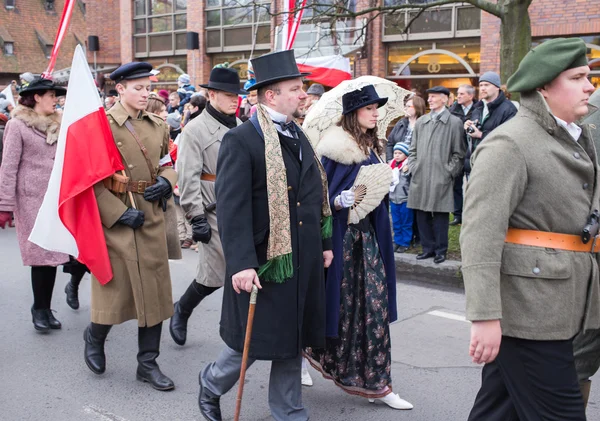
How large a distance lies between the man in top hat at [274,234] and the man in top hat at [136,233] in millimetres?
1025

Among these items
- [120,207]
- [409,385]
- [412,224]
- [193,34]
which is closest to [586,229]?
[409,385]

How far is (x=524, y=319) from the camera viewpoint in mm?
2586

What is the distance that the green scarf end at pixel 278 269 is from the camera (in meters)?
3.51

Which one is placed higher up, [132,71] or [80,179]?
[132,71]

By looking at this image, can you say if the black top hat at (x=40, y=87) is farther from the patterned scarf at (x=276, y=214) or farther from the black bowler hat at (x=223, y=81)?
the patterned scarf at (x=276, y=214)

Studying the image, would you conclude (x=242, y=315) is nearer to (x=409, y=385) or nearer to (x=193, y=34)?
(x=409, y=385)

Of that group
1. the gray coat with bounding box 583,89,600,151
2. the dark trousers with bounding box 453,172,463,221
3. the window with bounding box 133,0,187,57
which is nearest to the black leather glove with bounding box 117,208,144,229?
the gray coat with bounding box 583,89,600,151

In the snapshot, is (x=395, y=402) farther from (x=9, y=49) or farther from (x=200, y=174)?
(x=9, y=49)

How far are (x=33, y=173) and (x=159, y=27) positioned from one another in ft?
63.6

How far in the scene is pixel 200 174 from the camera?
502 centimetres

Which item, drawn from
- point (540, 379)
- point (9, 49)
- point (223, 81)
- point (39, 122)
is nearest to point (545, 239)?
point (540, 379)

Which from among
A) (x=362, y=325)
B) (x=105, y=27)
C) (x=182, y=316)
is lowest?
(x=182, y=316)

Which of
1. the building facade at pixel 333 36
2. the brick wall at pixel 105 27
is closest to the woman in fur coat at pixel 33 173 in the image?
the building facade at pixel 333 36

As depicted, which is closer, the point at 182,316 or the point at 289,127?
the point at 289,127
